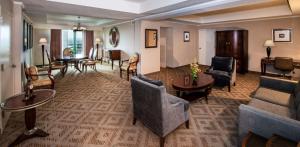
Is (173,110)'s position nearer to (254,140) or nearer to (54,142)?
→ (254,140)

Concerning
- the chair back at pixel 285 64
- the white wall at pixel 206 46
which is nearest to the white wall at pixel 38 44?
the white wall at pixel 206 46

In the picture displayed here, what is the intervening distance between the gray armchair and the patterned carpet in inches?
10.1

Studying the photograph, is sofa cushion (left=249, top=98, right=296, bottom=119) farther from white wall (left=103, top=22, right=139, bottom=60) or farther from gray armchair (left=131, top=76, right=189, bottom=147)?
white wall (left=103, top=22, right=139, bottom=60)

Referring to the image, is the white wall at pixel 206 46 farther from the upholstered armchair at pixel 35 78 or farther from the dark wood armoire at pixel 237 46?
the upholstered armchair at pixel 35 78

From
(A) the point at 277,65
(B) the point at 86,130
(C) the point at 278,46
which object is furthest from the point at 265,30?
(B) the point at 86,130

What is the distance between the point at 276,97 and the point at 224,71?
2319 mm

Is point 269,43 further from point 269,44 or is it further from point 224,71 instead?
point 224,71

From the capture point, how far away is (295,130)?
1.65 m

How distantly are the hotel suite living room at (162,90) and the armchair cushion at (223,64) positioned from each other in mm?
31

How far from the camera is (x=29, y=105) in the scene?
2.15 meters

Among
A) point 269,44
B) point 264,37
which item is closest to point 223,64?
point 269,44

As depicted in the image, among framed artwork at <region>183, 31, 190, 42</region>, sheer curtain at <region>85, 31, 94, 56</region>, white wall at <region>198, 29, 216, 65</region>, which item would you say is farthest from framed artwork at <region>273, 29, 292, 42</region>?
sheer curtain at <region>85, 31, 94, 56</region>

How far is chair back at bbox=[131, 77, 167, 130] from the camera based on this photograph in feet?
7.09

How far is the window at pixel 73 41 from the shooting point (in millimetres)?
10454
